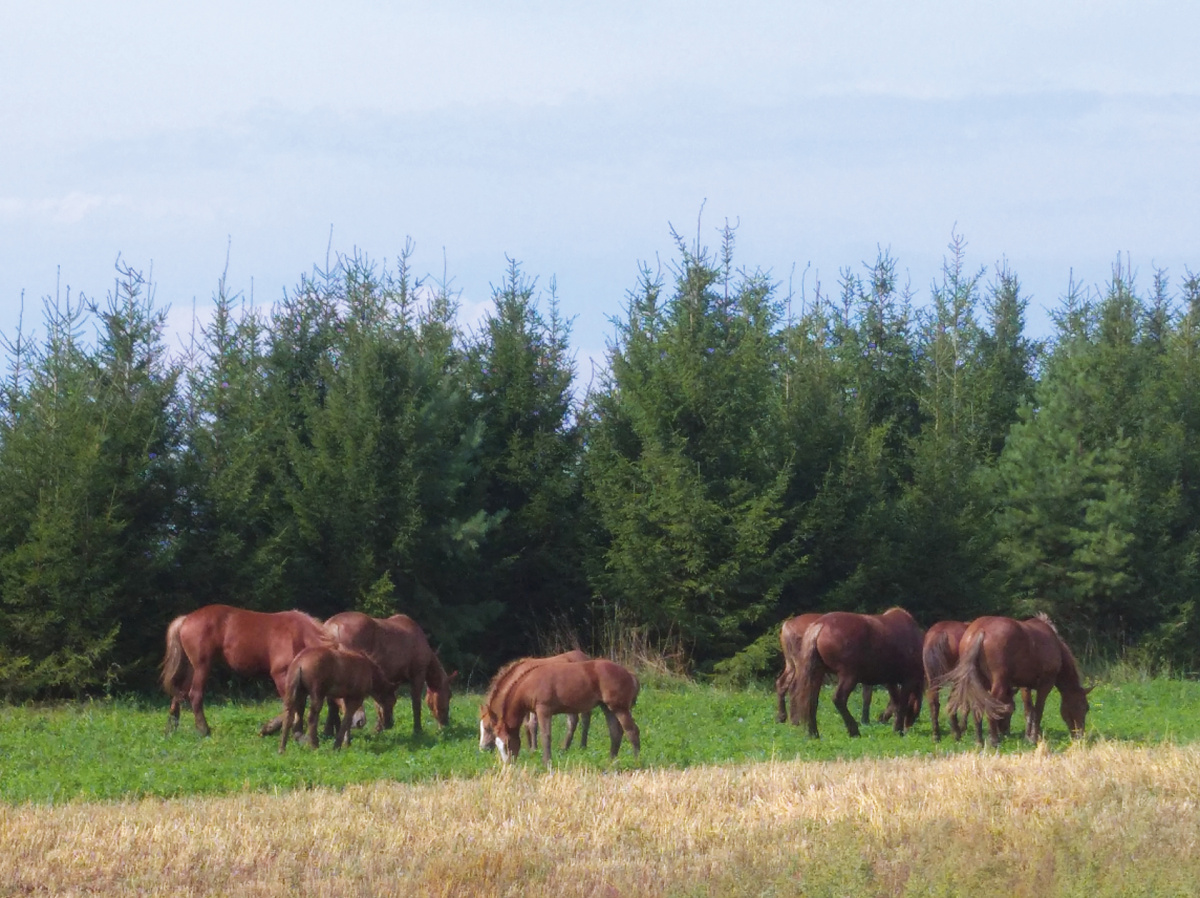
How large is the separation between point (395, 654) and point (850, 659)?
5479 millimetres

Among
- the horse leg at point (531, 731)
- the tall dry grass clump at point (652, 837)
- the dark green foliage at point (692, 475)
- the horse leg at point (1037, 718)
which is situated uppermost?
the dark green foliage at point (692, 475)

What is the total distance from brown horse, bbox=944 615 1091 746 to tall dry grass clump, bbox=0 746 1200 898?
3040 mm

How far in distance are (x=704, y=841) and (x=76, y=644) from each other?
1267 centimetres

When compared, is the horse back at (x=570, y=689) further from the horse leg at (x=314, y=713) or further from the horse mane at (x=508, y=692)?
the horse leg at (x=314, y=713)

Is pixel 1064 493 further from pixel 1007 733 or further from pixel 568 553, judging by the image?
pixel 1007 733

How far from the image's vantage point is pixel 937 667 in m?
16.4

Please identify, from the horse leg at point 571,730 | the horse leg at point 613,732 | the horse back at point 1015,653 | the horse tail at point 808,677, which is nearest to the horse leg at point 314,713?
the horse leg at point 571,730

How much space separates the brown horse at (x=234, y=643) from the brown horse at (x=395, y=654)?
31 centimetres

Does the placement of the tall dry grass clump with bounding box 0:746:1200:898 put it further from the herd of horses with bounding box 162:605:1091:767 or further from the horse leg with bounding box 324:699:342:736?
the horse leg with bounding box 324:699:342:736

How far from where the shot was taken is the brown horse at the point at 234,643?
52.7 ft

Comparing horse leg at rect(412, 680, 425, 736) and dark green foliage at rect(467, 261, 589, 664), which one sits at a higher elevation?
dark green foliage at rect(467, 261, 589, 664)

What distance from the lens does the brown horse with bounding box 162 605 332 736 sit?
16.1 m

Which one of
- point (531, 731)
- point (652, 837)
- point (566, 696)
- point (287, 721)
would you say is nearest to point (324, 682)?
point (287, 721)

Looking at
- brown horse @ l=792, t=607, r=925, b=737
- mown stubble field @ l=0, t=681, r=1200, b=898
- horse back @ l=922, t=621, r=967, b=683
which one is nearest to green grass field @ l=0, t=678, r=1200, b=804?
mown stubble field @ l=0, t=681, r=1200, b=898
